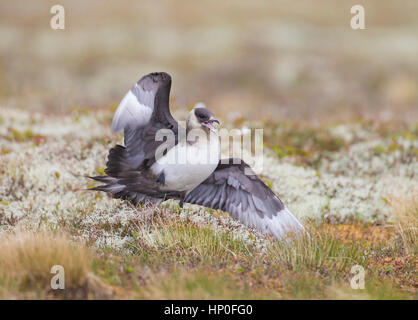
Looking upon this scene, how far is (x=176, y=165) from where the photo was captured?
6473 millimetres

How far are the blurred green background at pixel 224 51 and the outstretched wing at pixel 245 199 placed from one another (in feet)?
51.9

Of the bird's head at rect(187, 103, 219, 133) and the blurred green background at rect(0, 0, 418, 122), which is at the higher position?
the blurred green background at rect(0, 0, 418, 122)

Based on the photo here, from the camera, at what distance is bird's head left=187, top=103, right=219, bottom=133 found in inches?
254

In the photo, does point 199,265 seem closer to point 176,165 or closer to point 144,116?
point 176,165

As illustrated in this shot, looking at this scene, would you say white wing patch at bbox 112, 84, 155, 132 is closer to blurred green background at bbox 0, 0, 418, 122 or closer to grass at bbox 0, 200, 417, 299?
grass at bbox 0, 200, 417, 299

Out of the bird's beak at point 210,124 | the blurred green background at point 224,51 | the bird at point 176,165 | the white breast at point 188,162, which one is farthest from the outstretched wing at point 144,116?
the blurred green background at point 224,51

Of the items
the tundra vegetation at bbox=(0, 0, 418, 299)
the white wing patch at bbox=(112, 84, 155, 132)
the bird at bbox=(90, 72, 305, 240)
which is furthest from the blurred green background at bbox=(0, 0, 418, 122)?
the white wing patch at bbox=(112, 84, 155, 132)

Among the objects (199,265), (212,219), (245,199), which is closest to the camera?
(199,265)

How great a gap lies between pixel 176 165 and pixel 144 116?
71 centimetres

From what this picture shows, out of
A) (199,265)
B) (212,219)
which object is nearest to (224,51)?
(212,219)

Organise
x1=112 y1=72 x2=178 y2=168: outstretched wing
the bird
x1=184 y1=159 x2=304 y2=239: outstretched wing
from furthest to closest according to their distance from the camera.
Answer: x1=184 y1=159 x2=304 y2=239: outstretched wing, the bird, x1=112 y1=72 x2=178 y2=168: outstretched wing

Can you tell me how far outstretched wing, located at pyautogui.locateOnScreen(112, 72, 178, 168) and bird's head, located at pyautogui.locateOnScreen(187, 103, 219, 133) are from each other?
227 millimetres

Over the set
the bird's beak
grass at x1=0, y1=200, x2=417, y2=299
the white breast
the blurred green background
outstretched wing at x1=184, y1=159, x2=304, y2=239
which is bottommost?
grass at x1=0, y1=200, x2=417, y2=299

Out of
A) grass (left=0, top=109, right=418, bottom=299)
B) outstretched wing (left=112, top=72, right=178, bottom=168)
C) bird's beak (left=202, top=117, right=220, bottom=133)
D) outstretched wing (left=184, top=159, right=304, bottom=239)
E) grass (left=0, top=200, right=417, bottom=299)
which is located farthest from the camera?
outstretched wing (left=184, top=159, right=304, bottom=239)
